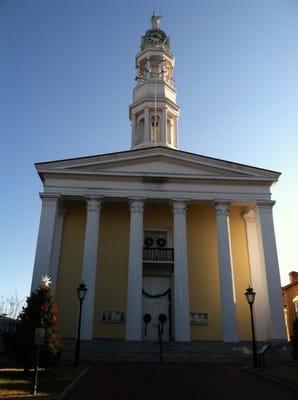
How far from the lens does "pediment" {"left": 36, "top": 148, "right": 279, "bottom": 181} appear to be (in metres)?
23.8

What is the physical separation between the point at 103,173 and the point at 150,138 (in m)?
7.90

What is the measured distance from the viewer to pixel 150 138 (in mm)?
30406

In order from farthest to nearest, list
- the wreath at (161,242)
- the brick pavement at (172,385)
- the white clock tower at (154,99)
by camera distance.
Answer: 1. the white clock tower at (154,99)
2. the wreath at (161,242)
3. the brick pavement at (172,385)

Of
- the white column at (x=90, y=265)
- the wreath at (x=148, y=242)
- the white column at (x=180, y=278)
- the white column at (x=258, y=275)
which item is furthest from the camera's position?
the wreath at (x=148, y=242)

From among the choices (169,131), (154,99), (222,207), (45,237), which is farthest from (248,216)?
(45,237)

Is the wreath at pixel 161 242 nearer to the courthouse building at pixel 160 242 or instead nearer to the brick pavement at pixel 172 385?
the courthouse building at pixel 160 242

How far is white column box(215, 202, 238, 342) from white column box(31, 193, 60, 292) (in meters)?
9.43

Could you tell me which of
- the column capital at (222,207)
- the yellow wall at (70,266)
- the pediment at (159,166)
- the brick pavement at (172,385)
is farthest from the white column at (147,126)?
the brick pavement at (172,385)

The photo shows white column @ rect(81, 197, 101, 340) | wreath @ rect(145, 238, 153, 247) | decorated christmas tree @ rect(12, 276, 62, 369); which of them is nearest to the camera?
decorated christmas tree @ rect(12, 276, 62, 369)

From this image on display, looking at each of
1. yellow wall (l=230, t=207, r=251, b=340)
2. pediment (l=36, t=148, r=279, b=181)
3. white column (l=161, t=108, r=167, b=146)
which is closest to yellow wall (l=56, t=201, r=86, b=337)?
pediment (l=36, t=148, r=279, b=181)

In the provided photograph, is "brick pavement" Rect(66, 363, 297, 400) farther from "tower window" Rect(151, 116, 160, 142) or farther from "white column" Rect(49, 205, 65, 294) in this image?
"tower window" Rect(151, 116, 160, 142)

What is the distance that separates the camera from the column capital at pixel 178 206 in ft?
76.4

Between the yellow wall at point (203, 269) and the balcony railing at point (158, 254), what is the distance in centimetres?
159

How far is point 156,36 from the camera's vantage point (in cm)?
3453
